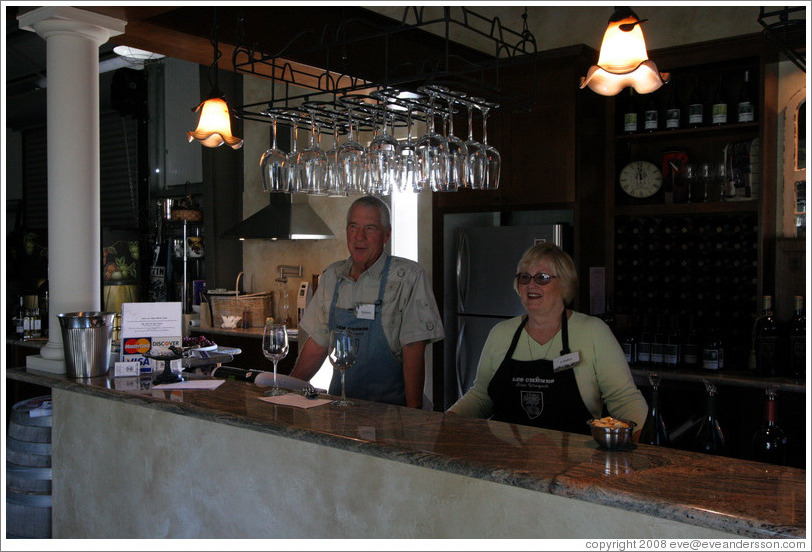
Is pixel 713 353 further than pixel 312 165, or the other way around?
pixel 713 353

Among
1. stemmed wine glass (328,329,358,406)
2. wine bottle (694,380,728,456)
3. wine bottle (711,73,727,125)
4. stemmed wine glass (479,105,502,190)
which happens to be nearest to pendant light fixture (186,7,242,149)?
stemmed wine glass (479,105,502,190)

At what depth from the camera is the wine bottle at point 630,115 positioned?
4.70 meters

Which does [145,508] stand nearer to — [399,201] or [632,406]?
[632,406]

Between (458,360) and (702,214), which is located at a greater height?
(702,214)

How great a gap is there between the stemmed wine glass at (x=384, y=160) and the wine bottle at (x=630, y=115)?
2320 millimetres

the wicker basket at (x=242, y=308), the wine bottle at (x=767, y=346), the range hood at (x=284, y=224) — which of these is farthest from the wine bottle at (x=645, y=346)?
the wicker basket at (x=242, y=308)

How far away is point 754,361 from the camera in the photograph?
4.12 m

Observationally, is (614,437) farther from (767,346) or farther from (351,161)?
(767,346)

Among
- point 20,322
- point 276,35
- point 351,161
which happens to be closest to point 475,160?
point 351,161

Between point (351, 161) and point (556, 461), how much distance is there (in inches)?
58.6

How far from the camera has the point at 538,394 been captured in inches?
108

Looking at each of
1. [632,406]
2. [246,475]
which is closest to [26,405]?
[246,475]

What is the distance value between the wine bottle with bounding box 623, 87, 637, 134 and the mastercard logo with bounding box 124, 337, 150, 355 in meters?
3.22

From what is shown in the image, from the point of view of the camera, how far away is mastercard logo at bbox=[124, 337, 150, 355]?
3.13 meters
